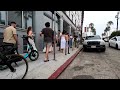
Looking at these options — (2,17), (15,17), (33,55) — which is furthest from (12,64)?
(15,17)

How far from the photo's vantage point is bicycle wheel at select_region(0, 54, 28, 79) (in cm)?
446

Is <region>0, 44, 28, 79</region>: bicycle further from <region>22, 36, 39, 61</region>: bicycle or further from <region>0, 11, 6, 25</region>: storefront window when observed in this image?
<region>0, 11, 6, 25</region>: storefront window

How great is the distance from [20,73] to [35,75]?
52 cm

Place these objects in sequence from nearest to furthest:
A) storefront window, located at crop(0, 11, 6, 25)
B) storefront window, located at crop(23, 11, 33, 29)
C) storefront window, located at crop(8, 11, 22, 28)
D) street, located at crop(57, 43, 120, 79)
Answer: street, located at crop(57, 43, 120, 79)
storefront window, located at crop(0, 11, 6, 25)
storefront window, located at crop(8, 11, 22, 28)
storefront window, located at crop(23, 11, 33, 29)

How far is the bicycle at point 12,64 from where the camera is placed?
4.40 meters

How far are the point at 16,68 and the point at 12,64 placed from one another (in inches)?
9.9

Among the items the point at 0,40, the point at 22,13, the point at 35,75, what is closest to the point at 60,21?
the point at 22,13

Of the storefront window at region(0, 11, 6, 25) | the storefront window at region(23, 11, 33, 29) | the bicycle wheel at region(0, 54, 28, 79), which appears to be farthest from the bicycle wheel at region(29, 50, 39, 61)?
the storefront window at region(23, 11, 33, 29)

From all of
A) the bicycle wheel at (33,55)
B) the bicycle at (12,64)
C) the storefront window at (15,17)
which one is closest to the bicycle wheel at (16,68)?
the bicycle at (12,64)

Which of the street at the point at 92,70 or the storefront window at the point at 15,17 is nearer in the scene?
the street at the point at 92,70

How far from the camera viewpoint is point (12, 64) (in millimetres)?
4559

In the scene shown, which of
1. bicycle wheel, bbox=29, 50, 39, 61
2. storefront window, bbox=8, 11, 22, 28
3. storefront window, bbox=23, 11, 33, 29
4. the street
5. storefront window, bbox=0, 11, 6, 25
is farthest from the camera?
storefront window, bbox=23, 11, 33, 29

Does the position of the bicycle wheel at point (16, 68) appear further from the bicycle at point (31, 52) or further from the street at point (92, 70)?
the bicycle at point (31, 52)
